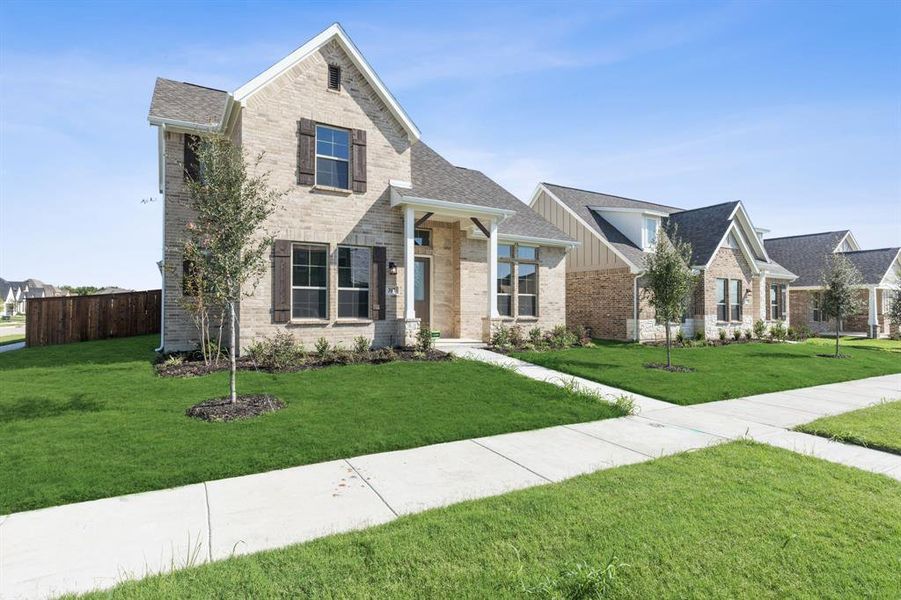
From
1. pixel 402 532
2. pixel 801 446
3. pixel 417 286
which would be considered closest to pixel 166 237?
pixel 417 286

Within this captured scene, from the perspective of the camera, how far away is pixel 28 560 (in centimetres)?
311

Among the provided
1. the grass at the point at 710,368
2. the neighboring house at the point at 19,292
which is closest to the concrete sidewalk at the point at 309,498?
the grass at the point at 710,368

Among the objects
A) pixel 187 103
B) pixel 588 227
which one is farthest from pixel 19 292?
pixel 588 227

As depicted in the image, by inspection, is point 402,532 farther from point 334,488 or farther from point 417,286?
point 417,286

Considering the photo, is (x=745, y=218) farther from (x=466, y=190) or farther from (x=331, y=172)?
(x=331, y=172)

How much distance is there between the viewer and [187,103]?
1327 cm

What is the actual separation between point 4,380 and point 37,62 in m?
6.44

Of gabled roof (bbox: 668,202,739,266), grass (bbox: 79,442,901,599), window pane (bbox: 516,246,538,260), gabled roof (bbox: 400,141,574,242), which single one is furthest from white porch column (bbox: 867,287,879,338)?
grass (bbox: 79,442,901,599)

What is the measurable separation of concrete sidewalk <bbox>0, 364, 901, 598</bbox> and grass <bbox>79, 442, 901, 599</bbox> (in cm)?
33

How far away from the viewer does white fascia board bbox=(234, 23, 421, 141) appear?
11.1 m

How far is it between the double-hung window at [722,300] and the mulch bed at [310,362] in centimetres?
1625

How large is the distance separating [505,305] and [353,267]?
621cm

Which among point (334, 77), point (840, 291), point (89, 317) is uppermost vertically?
point (334, 77)

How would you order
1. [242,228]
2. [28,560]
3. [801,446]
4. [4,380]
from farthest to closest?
1. [4,380]
2. [242,228]
3. [801,446]
4. [28,560]
